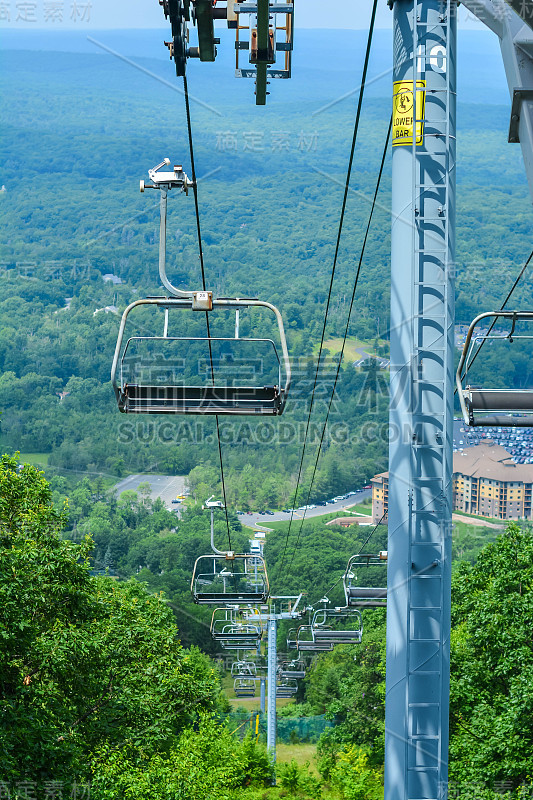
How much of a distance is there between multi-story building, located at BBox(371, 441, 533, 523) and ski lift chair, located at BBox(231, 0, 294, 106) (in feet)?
246

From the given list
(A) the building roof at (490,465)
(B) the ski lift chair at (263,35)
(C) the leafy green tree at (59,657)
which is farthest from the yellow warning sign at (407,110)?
(A) the building roof at (490,465)

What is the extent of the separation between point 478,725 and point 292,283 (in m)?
89.7

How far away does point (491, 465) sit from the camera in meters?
81.1

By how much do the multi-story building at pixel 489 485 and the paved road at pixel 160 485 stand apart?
67.3ft

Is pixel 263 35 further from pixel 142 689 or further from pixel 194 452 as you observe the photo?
pixel 194 452

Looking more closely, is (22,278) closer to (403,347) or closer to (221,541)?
(221,541)

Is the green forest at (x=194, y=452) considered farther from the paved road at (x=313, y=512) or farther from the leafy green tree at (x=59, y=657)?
the paved road at (x=313, y=512)

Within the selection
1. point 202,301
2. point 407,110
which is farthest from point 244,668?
point 407,110

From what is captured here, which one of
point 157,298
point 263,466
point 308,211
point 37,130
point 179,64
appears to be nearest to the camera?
point 179,64

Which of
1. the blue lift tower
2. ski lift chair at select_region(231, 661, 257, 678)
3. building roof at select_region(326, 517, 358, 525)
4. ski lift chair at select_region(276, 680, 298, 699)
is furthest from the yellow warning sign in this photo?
building roof at select_region(326, 517, 358, 525)

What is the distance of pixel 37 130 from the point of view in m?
144

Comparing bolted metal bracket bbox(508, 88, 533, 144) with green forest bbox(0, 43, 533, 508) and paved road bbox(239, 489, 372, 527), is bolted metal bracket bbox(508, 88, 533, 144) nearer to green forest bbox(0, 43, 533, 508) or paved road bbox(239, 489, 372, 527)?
green forest bbox(0, 43, 533, 508)

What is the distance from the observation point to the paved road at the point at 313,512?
82.9 meters

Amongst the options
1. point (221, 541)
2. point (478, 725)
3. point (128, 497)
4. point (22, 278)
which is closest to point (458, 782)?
point (478, 725)
